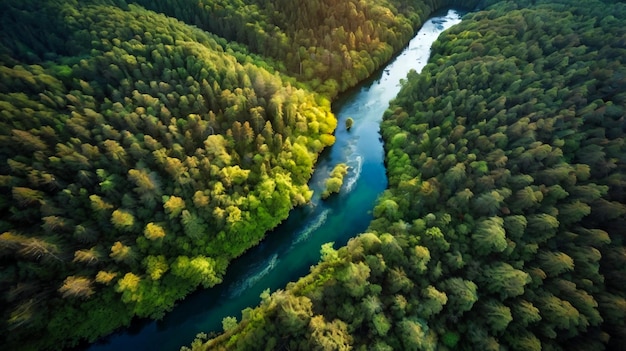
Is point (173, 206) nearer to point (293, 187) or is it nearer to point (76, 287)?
point (76, 287)

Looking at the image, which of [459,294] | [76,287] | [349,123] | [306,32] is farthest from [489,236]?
[306,32]

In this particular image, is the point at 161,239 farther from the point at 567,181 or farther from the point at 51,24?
the point at 567,181

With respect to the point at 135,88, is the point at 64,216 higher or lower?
lower

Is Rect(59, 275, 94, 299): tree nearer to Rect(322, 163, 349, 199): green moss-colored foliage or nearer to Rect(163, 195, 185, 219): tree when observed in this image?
Rect(163, 195, 185, 219): tree

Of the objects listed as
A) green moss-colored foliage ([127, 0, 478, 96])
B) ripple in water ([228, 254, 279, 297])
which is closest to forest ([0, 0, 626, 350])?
ripple in water ([228, 254, 279, 297])

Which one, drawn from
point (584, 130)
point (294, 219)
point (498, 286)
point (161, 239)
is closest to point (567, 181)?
point (584, 130)

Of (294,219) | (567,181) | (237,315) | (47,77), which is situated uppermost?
(47,77)
